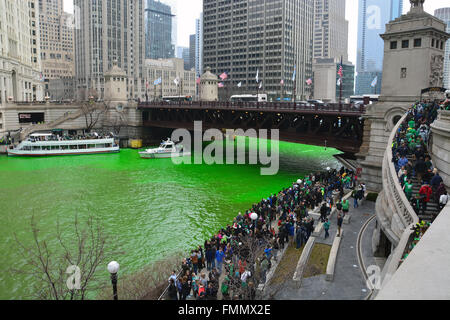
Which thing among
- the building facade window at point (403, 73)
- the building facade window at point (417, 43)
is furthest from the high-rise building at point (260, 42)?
the building facade window at point (417, 43)

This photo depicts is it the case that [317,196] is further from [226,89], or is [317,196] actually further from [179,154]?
[226,89]

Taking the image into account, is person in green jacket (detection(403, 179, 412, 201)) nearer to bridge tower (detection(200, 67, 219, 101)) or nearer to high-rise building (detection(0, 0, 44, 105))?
bridge tower (detection(200, 67, 219, 101))

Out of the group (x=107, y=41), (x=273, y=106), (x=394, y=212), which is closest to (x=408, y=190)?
(x=394, y=212)

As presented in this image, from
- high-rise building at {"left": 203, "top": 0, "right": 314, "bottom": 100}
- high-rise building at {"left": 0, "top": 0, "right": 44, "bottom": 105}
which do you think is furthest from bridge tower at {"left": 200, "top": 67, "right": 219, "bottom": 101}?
high-rise building at {"left": 203, "top": 0, "right": 314, "bottom": 100}

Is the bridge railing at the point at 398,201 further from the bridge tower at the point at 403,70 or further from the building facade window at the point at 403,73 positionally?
the building facade window at the point at 403,73

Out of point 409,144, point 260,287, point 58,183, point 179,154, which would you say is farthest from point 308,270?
point 179,154
